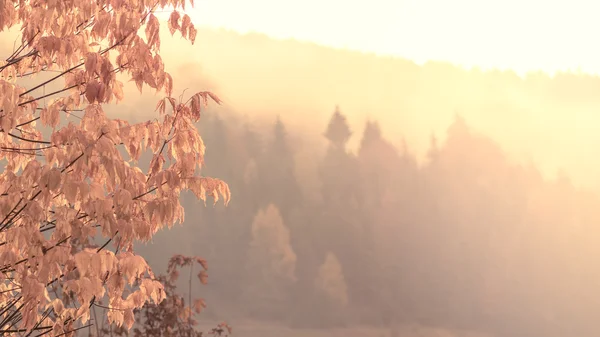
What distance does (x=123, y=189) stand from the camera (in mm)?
3059

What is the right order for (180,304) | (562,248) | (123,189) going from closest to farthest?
(123,189), (180,304), (562,248)

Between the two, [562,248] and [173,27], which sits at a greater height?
[562,248]

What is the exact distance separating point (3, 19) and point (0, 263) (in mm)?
1217

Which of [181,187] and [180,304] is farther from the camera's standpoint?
[180,304]

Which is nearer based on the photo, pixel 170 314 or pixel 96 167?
pixel 96 167

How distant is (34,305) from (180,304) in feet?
15.6

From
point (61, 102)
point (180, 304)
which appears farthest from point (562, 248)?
point (61, 102)

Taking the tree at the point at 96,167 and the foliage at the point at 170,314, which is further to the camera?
the foliage at the point at 170,314

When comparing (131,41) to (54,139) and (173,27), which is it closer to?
(173,27)

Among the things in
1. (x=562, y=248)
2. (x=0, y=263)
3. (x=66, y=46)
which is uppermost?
(x=562, y=248)

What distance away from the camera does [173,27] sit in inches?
138

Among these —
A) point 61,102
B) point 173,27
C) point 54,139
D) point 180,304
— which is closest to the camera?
point 54,139

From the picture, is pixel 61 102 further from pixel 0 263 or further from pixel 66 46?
pixel 0 263

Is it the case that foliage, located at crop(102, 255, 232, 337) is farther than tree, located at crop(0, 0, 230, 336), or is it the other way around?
foliage, located at crop(102, 255, 232, 337)
